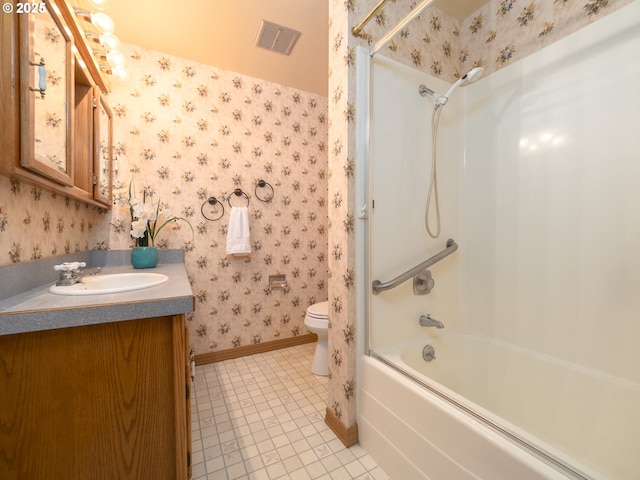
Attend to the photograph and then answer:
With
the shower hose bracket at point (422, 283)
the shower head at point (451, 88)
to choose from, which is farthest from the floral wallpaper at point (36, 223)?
the shower head at point (451, 88)

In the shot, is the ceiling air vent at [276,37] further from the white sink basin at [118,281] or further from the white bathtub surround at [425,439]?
the white bathtub surround at [425,439]

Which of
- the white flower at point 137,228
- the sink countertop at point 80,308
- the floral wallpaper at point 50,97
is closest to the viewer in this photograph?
the sink countertop at point 80,308

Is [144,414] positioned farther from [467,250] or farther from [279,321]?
[467,250]

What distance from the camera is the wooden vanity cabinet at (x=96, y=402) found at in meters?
0.71

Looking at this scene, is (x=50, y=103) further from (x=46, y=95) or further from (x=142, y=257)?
(x=142, y=257)

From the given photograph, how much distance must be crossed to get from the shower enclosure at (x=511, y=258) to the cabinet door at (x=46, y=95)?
3.84 feet

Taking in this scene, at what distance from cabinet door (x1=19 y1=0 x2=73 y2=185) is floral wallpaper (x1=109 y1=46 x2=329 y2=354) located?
2.78ft

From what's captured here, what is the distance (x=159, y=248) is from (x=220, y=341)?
88cm

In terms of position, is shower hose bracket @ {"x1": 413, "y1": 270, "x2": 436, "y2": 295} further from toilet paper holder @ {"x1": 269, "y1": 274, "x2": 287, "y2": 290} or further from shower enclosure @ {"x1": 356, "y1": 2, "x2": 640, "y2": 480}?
toilet paper holder @ {"x1": 269, "y1": 274, "x2": 287, "y2": 290}

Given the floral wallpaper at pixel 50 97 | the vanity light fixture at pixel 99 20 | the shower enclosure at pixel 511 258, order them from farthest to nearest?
the vanity light fixture at pixel 99 20
the shower enclosure at pixel 511 258
the floral wallpaper at pixel 50 97

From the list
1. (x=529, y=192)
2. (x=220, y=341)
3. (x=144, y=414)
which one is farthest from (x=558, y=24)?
(x=220, y=341)

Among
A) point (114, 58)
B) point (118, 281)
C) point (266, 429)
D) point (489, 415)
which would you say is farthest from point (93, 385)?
point (114, 58)

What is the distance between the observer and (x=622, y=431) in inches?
39.8

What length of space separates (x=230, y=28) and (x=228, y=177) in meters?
0.99
